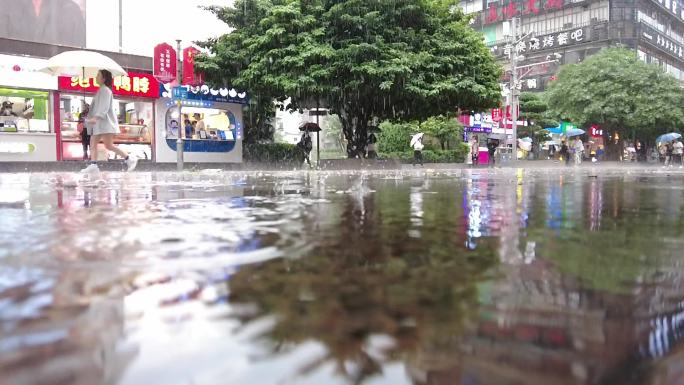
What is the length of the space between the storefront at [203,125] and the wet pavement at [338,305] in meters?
17.4

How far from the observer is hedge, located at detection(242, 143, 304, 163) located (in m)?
21.1

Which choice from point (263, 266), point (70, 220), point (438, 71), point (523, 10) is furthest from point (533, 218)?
point (523, 10)

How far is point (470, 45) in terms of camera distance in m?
18.2

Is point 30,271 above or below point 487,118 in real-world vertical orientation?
below

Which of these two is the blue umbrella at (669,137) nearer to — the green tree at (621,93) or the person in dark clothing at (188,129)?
the green tree at (621,93)

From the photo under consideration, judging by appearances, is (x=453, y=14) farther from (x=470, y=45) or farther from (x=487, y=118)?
(x=487, y=118)

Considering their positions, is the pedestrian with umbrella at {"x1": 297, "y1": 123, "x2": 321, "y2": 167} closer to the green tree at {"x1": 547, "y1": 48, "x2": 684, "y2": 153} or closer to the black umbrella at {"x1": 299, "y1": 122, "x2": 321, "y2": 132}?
the black umbrella at {"x1": 299, "y1": 122, "x2": 321, "y2": 132}

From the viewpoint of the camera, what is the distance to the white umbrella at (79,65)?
12.4m

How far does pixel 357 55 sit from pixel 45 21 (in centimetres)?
1037

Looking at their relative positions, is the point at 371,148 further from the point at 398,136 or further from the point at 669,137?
the point at 669,137

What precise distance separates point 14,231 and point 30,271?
1.11 metres

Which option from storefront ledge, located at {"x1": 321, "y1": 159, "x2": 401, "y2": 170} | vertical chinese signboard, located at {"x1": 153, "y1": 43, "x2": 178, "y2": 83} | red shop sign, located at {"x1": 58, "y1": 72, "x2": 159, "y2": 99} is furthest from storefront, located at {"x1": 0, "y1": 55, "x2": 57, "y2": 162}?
storefront ledge, located at {"x1": 321, "y1": 159, "x2": 401, "y2": 170}

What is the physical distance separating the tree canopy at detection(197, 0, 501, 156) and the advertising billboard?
461 cm

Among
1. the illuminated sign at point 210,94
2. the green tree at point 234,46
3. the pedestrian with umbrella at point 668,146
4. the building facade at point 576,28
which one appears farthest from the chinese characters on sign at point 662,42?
the green tree at point 234,46
